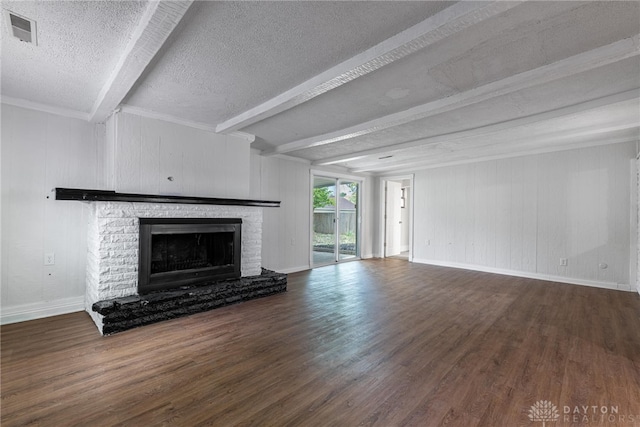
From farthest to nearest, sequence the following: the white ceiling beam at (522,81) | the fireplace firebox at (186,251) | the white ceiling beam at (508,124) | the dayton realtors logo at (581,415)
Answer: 1. the fireplace firebox at (186,251)
2. the white ceiling beam at (508,124)
3. the white ceiling beam at (522,81)
4. the dayton realtors logo at (581,415)

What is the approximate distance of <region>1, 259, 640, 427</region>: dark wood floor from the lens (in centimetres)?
177

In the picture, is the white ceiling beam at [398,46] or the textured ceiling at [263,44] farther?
the textured ceiling at [263,44]

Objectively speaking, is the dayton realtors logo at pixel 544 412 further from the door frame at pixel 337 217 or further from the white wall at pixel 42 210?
the door frame at pixel 337 217

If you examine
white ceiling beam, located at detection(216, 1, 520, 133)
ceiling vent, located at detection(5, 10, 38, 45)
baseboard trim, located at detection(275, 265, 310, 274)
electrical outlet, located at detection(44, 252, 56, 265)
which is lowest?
baseboard trim, located at detection(275, 265, 310, 274)

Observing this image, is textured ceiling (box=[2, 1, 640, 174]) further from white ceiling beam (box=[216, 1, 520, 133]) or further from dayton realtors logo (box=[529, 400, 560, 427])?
dayton realtors logo (box=[529, 400, 560, 427])

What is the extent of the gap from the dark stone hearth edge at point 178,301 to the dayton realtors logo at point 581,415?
3192 millimetres

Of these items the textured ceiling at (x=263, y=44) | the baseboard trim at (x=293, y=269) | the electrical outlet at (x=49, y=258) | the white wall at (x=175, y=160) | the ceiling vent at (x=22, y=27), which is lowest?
the baseboard trim at (x=293, y=269)

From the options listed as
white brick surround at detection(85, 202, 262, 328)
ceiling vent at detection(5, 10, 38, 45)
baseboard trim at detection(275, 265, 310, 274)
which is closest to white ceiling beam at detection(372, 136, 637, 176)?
baseboard trim at detection(275, 265, 310, 274)

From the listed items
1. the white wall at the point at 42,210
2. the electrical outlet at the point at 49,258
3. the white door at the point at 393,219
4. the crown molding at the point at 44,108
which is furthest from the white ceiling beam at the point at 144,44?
the white door at the point at 393,219

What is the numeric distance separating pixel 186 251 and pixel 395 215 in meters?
6.26

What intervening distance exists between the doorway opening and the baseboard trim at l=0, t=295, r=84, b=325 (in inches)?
260

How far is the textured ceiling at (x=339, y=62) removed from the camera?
1732 mm

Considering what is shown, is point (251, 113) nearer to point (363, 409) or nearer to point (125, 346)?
point (125, 346)

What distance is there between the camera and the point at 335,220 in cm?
707
